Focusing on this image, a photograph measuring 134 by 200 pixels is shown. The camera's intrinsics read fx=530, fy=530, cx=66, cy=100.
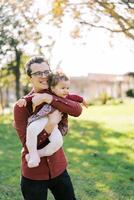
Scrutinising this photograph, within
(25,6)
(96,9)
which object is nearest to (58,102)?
(96,9)

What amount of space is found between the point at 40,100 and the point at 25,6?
48.3ft

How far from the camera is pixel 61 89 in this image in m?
4.32

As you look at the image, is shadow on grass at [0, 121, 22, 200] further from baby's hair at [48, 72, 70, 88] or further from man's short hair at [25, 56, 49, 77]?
baby's hair at [48, 72, 70, 88]

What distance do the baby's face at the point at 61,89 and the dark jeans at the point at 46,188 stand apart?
67 cm

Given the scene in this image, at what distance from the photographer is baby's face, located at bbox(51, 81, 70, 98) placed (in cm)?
425

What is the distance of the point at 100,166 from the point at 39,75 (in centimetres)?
637

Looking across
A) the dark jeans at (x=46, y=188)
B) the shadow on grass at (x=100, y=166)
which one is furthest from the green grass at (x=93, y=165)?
the dark jeans at (x=46, y=188)

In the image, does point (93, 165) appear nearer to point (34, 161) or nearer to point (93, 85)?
point (34, 161)

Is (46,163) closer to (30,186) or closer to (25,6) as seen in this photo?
(30,186)

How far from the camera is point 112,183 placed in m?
8.80

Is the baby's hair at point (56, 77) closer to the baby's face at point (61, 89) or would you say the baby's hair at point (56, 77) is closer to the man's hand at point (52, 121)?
the baby's face at point (61, 89)

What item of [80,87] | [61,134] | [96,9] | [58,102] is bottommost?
[80,87]

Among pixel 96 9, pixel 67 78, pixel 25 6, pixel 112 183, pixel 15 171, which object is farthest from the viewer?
pixel 25 6

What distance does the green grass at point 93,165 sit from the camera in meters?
8.15
